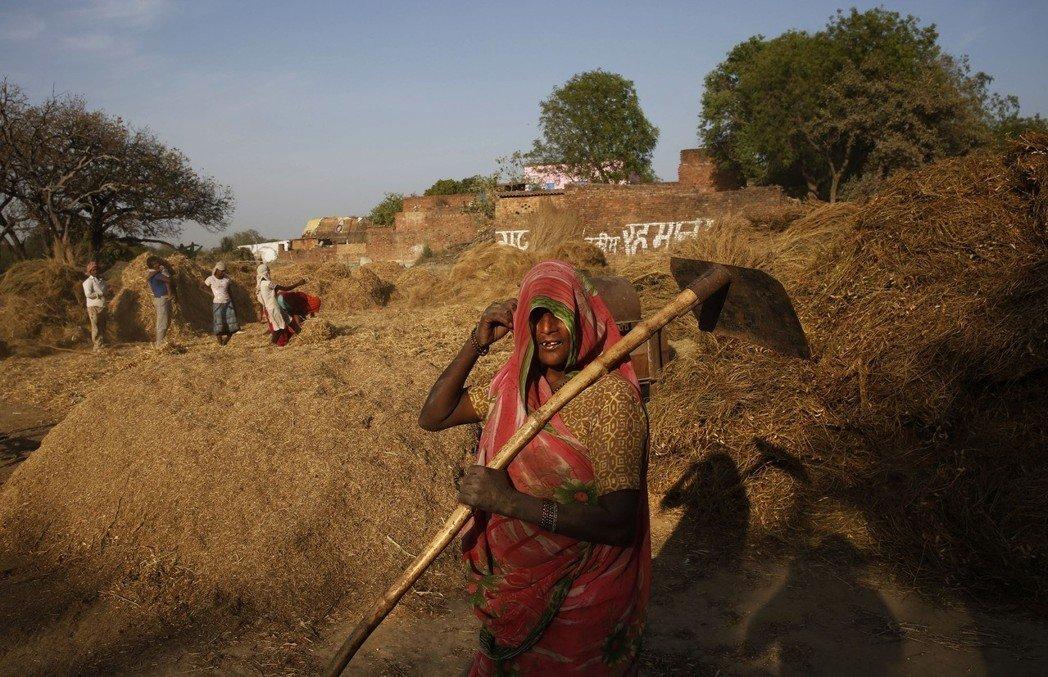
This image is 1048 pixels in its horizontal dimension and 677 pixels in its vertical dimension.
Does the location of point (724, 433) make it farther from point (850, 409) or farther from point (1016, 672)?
point (1016, 672)

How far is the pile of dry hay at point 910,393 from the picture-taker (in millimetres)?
4262

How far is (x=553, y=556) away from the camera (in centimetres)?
195

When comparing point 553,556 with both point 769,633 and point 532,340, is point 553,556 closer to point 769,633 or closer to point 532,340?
point 532,340

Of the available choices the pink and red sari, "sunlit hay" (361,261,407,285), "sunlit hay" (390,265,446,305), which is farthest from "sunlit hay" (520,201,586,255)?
"sunlit hay" (361,261,407,285)

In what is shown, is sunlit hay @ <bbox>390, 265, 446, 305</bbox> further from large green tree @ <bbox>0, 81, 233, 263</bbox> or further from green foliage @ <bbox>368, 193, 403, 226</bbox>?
green foliage @ <bbox>368, 193, 403, 226</bbox>

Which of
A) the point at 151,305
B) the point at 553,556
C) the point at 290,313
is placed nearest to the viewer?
the point at 553,556

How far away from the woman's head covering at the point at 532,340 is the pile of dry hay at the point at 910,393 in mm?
3238

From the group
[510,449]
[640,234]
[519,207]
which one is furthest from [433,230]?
[510,449]

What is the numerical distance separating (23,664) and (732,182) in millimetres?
35940

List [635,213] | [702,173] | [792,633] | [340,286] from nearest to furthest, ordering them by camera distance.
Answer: [792,633], [340,286], [635,213], [702,173]

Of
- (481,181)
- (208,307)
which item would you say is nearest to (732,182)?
(481,181)

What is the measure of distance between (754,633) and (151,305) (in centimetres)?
Answer: 1416

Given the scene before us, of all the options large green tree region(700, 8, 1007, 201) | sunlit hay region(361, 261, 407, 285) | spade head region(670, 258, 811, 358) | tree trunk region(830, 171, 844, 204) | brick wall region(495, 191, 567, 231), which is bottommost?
sunlit hay region(361, 261, 407, 285)

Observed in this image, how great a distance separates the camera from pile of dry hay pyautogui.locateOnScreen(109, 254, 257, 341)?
14.6m
